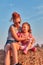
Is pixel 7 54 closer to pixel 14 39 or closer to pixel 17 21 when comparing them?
pixel 14 39

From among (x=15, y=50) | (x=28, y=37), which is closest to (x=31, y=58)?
(x=28, y=37)

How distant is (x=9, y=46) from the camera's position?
7.64 m

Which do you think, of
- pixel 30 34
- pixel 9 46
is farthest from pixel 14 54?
pixel 30 34

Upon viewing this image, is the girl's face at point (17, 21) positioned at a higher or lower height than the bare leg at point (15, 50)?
higher

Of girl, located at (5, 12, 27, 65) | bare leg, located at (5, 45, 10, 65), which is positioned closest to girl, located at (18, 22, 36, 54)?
girl, located at (5, 12, 27, 65)

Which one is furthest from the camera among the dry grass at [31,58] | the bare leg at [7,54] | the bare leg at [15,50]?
the dry grass at [31,58]

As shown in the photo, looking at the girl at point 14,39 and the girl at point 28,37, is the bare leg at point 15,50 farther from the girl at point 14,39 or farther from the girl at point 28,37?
the girl at point 28,37

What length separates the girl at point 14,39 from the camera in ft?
24.9

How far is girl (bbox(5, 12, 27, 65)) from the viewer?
24.9 feet

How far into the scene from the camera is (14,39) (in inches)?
305

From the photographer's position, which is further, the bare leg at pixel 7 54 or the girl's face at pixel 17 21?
the girl's face at pixel 17 21

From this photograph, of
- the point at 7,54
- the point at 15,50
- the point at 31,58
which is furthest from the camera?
the point at 31,58

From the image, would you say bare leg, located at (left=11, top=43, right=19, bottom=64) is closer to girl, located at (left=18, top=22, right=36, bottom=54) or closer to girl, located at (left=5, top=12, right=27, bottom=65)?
girl, located at (left=5, top=12, right=27, bottom=65)

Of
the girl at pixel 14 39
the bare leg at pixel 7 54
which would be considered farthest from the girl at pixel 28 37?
the bare leg at pixel 7 54
